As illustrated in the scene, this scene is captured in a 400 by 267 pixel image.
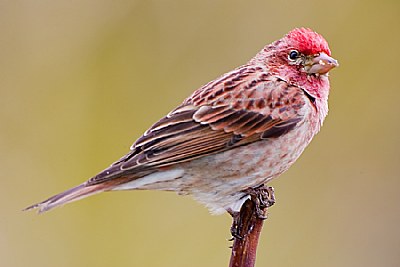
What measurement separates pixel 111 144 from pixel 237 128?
315cm

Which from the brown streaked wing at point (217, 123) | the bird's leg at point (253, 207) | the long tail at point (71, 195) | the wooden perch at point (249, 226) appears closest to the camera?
the wooden perch at point (249, 226)

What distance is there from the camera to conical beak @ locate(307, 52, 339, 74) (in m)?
8.16

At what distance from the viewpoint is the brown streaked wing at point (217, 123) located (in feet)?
25.5

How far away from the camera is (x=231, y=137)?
313 inches

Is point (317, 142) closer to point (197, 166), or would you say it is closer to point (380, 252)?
point (380, 252)

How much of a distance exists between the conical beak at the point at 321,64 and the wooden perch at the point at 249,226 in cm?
101

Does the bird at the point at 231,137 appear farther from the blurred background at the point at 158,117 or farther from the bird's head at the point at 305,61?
the blurred background at the point at 158,117

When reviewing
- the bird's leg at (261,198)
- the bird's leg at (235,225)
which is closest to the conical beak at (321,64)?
the bird's leg at (261,198)

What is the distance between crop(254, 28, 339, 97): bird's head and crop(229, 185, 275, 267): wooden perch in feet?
3.05

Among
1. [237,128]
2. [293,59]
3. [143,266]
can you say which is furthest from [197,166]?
[143,266]

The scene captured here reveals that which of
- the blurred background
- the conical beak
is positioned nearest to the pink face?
the conical beak

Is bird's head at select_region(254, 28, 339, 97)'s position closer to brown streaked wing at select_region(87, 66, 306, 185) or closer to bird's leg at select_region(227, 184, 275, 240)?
brown streaked wing at select_region(87, 66, 306, 185)

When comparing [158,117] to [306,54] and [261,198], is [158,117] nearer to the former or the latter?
[306,54]

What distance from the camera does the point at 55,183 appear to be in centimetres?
1088
